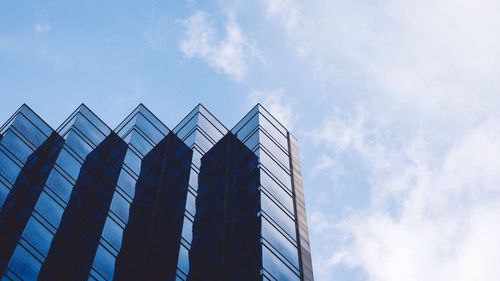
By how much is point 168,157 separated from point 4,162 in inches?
392

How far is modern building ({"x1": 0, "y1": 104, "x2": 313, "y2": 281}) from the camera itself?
25688 mm

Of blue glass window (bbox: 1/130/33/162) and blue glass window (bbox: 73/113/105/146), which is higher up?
A: blue glass window (bbox: 73/113/105/146)

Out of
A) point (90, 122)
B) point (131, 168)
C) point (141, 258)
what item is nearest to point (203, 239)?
point (141, 258)

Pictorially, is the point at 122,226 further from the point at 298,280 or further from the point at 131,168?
the point at 298,280

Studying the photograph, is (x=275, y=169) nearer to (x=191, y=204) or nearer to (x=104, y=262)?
(x=191, y=204)

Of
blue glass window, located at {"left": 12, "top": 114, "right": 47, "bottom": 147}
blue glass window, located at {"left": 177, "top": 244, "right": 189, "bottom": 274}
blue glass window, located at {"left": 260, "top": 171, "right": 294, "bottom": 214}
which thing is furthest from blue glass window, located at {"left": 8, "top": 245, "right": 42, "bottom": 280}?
blue glass window, located at {"left": 260, "top": 171, "right": 294, "bottom": 214}

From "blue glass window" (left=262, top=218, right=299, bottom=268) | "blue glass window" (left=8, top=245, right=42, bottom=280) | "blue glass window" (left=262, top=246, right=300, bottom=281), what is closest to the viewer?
"blue glass window" (left=8, top=245, right=42, bottom=280)

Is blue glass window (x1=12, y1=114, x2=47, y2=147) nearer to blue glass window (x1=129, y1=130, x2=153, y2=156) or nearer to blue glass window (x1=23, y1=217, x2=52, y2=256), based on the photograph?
blue glass window (x1=129, y1=130, x2=153, y2=156)

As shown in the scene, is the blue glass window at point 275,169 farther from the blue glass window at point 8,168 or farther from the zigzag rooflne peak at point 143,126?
the blue glass window at point 8,168

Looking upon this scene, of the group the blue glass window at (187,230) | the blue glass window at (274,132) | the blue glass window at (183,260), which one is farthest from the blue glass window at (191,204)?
the blue glass window at (274,132)

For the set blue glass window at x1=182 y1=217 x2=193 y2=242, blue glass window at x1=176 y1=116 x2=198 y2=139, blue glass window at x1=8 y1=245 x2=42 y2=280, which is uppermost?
blue glass window at x1=176 y1=116 x2=198 y2=139

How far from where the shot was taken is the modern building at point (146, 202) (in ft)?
84.3

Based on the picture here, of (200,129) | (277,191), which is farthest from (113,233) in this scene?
(200,129)

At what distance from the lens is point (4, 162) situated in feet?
98.6
